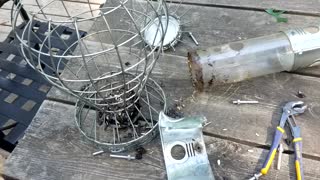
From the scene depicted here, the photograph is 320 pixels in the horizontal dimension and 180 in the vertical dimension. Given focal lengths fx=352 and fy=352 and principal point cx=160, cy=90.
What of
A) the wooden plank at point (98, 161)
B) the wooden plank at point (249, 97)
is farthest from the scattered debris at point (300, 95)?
the wooden plank at point (98, 161)

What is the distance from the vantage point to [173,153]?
63cm

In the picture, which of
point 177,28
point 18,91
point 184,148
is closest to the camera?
point 184,148

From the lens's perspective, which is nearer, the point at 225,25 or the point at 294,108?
the point at 294,108

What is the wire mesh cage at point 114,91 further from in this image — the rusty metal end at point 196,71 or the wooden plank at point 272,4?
the wooden plank at point 272,4

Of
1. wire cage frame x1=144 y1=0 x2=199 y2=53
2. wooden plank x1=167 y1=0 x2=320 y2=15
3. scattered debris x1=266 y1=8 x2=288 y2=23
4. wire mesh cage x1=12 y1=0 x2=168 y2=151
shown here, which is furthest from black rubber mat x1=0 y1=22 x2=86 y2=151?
scattered debris x1=266 y1=8 x2=288 y2=23

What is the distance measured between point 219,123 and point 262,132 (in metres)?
0.08

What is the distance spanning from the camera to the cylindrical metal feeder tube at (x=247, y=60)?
700 millimetres

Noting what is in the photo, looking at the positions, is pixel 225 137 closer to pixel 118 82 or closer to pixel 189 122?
pixel 189 122

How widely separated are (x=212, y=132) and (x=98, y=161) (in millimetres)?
215

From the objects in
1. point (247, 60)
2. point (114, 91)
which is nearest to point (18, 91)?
point (114, 91)

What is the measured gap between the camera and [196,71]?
706mm

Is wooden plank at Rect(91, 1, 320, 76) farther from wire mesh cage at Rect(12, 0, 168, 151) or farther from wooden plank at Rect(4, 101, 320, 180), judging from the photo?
wooden plank at Rect(4, 101, 320, 180)

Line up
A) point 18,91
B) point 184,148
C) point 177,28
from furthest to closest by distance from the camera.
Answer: point 18,91 < point 177,28 < point 184,148

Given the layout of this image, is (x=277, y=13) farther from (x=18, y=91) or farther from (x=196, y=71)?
(x=18, y=91)
